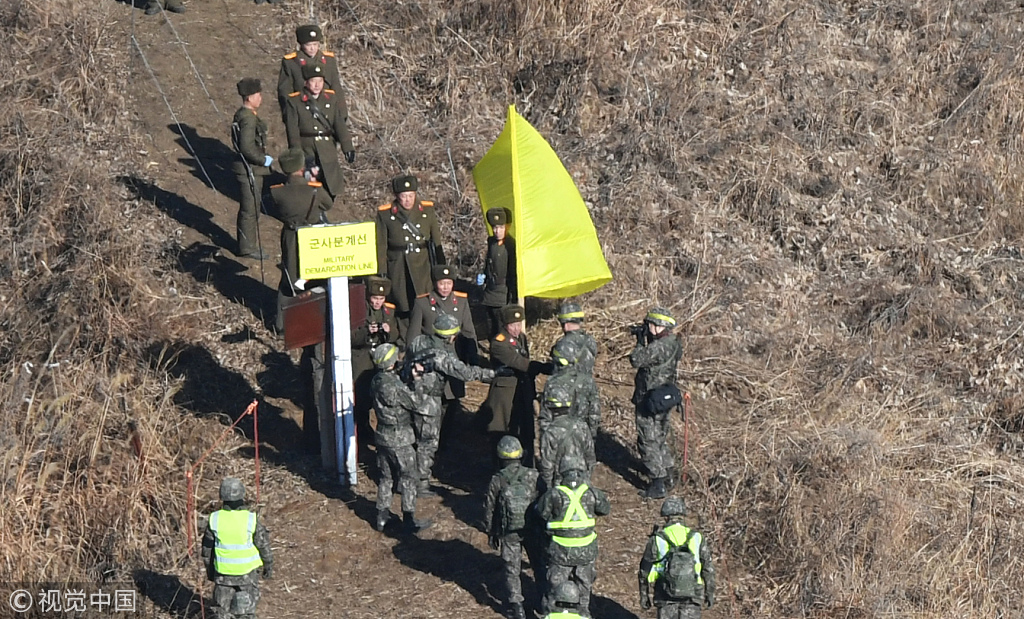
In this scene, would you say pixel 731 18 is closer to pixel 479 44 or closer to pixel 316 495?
pixel 479 44

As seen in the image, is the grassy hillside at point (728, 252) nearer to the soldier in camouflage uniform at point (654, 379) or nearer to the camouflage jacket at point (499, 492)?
the soldier in camouflage uniform at point (654, 379)

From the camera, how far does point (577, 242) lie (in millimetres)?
15383

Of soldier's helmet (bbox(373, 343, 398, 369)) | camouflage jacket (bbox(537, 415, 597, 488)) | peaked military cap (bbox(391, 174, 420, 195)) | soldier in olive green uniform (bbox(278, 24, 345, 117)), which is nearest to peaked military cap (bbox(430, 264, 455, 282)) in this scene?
peaked military cap (bbox(391, 174, 420, 195))

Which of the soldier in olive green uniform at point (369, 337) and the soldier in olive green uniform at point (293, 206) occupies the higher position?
the soldier in olive green uniform at point (293, 206)

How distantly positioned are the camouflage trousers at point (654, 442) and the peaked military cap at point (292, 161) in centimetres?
429

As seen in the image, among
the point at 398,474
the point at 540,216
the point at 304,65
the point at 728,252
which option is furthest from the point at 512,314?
the point at 728,252

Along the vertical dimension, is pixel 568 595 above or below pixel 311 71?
below

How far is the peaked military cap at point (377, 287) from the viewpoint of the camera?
13852 mm

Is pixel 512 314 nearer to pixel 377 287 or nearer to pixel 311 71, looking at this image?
pixel 377 287

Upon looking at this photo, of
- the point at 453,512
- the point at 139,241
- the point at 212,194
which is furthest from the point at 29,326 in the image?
the point at 453,512

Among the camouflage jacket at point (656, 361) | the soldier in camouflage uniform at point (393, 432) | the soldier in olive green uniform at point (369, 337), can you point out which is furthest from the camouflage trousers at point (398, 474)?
the camouflage jacket at point (656, 361)

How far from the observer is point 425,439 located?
13.0m

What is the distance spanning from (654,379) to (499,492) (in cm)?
252

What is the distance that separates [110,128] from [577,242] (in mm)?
6632
